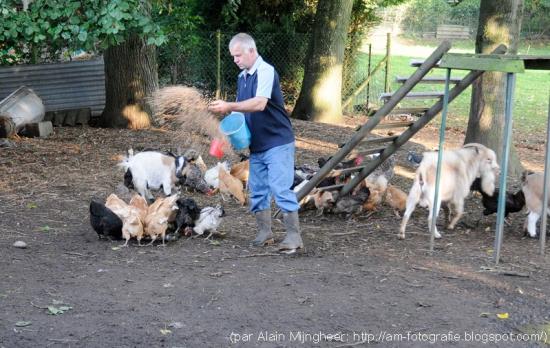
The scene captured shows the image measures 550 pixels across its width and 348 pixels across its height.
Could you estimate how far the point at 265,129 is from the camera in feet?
21.6

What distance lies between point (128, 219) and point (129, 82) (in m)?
6.95

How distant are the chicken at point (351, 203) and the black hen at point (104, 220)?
104 inches

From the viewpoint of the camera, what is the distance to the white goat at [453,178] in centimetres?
734

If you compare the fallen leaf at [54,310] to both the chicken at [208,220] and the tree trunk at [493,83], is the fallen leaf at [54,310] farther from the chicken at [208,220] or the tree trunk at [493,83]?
the tree trunk at [493,83]

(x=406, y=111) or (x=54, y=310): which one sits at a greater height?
(x=406, y=111)

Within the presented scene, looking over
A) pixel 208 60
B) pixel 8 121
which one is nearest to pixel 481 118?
pixel 8 121

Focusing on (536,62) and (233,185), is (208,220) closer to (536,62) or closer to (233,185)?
(233,185)

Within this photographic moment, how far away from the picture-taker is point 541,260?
22.3 ft

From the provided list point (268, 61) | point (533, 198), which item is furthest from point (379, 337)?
point (268, 61)

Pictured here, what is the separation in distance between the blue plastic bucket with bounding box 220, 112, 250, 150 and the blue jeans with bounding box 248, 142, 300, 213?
279 mm

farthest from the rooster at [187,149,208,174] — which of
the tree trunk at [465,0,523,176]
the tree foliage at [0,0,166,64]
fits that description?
the tree trunk at [465,0,523,176]

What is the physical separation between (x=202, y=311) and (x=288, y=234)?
177cm

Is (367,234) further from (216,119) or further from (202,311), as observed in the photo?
(202,311)

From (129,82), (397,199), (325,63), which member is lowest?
(397,199)
